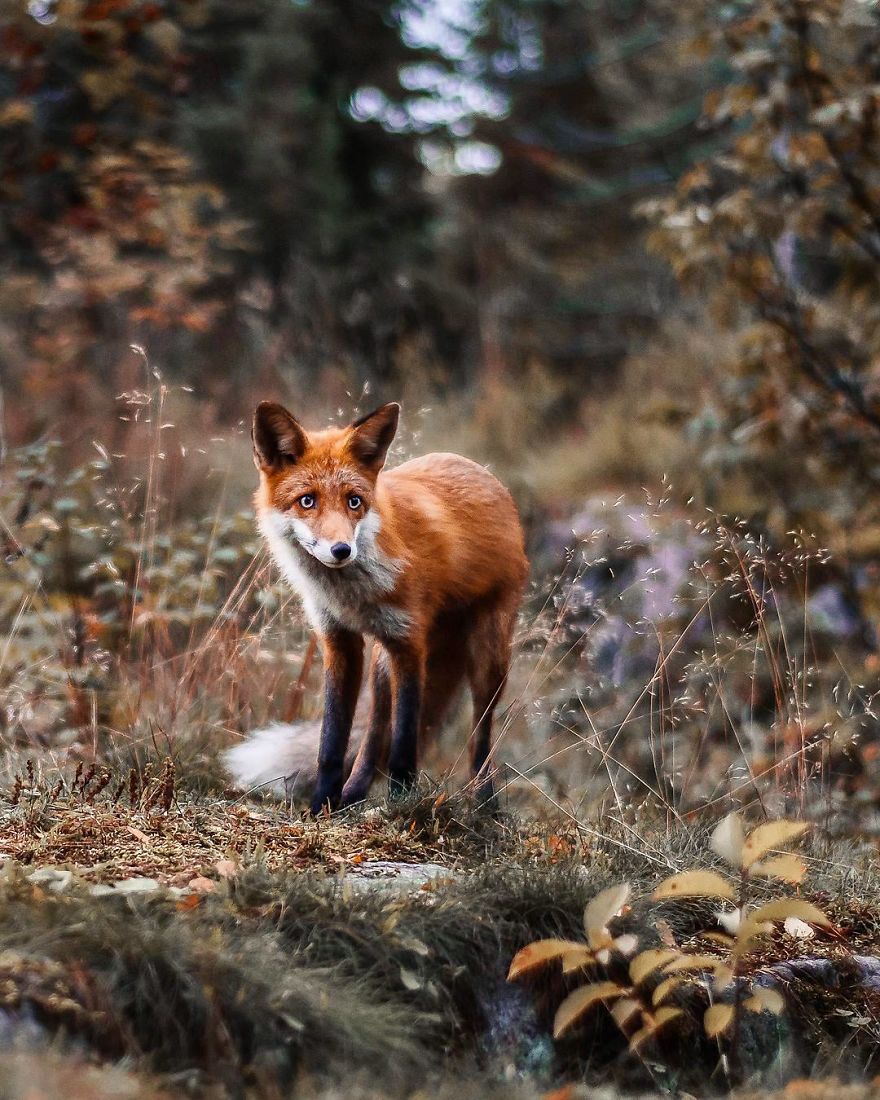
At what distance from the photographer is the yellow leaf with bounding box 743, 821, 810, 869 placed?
232 cm

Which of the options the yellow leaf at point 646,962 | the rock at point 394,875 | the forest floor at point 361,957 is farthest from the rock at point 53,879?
the yellow leaf at point 646,962

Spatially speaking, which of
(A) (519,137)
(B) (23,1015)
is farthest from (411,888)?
(A) (519,137)

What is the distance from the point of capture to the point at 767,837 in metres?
2.37

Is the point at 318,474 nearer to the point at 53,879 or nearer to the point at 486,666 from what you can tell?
the point at 486,666

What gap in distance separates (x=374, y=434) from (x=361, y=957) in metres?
1.59

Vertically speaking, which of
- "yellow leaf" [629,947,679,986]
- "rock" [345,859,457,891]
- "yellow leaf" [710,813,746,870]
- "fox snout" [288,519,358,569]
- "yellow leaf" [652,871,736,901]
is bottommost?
"rock" [345,859,457,891]

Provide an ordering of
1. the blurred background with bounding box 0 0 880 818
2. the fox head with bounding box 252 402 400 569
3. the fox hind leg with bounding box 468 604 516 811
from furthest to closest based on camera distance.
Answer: the blurred background with bounding box 0 0 880 818 → the fox hind leg with bounding box 468 604 516 811 → the fox head with bounding box 252 402 400 569

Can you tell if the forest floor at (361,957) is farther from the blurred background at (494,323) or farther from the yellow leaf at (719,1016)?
the blurred background at (494,323)

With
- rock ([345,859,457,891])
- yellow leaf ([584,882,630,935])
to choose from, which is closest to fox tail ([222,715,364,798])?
rock ([345,859,457,891])

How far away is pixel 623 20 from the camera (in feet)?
55.9

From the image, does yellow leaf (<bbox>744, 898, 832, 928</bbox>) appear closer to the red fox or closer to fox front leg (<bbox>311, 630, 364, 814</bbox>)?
the red fox

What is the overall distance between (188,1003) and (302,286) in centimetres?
934

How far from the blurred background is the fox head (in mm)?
814

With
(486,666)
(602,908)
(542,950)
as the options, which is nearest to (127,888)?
(542,950)
